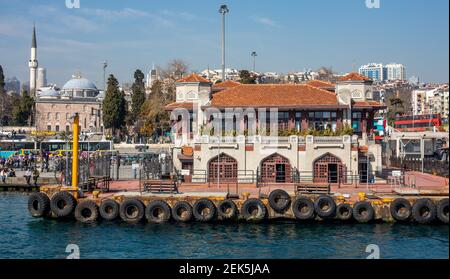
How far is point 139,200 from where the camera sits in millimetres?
32062

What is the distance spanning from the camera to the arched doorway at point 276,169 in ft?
132

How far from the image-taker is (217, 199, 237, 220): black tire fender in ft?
104

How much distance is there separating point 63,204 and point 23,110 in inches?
3106

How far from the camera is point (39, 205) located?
33094 mm

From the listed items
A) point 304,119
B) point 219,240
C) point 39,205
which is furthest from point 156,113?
point 219,240

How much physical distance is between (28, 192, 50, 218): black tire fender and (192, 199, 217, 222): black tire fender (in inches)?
368

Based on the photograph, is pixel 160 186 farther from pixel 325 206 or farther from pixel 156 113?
pixel 156 113

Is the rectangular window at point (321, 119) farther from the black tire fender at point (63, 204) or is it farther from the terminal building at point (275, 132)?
the black tire fender at point (63, 204)

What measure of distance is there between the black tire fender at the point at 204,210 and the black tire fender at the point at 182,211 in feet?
1.05

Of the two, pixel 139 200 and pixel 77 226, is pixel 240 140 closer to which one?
pixel 139 200

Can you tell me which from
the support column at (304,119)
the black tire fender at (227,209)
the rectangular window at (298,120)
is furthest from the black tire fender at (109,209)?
the support column at (304,119)

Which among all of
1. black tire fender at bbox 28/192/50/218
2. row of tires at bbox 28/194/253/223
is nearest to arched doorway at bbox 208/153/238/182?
row of tires at bbox 28/194/253/223
